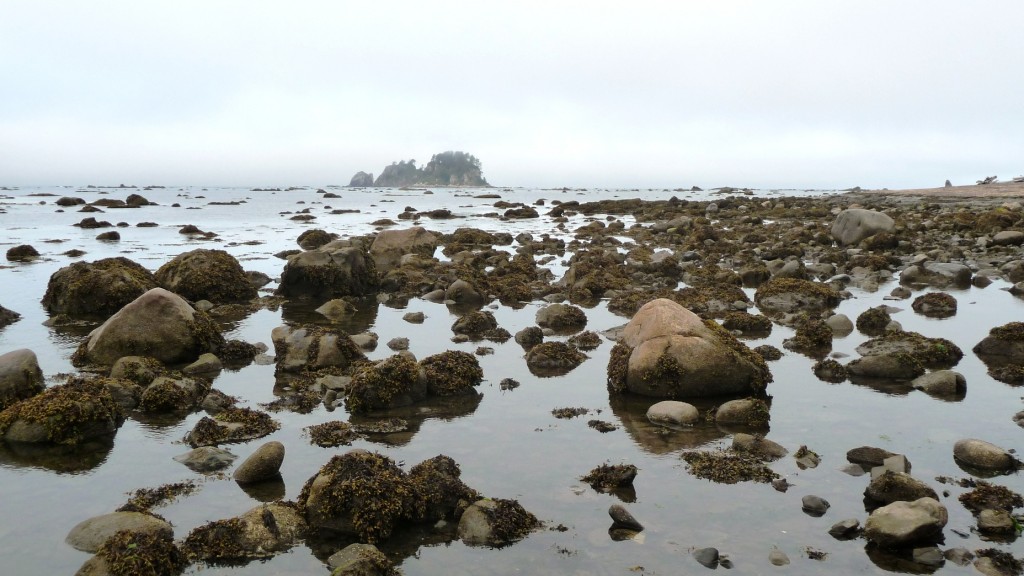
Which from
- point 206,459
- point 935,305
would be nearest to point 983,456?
point 206,459

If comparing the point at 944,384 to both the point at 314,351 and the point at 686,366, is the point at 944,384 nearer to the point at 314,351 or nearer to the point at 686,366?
the point at 686,366

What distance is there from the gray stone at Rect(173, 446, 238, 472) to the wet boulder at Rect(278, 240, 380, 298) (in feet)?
38.4

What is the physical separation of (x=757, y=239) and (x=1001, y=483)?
2756cm

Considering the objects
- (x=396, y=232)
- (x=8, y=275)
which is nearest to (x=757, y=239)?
(x=396, y=232)

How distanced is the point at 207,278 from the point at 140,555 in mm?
14617

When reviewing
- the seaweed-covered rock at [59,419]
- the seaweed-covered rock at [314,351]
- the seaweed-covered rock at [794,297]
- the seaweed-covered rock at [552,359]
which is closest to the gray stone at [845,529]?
the seaweed-covered rock at [552,359]

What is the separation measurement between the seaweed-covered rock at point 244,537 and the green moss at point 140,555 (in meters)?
0.22

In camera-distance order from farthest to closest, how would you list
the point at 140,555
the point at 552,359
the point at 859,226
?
the point at 859,226, the point at 552,359, the point at 140,555

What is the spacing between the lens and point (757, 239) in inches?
1318

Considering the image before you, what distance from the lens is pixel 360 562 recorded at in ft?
18.3

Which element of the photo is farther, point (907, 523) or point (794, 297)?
point (794, 297)

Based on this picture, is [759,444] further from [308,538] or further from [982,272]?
[982,272]

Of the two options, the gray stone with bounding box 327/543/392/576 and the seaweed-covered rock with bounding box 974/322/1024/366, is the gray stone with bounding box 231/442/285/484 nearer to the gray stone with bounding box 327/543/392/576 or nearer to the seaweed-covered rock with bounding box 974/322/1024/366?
the gray stone with bounding box 327/543/392/576

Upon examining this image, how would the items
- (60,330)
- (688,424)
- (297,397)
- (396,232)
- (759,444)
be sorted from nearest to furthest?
(759,444), (688,424), (297,397), (60,330), (396,232)
